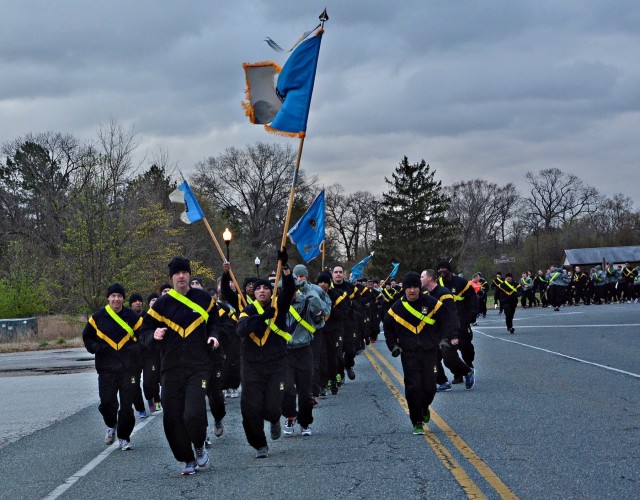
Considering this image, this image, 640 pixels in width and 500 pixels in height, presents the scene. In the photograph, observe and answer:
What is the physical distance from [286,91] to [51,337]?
97.4 ft

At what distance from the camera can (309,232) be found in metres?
13.8

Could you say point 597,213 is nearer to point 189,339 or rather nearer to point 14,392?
point 14,392

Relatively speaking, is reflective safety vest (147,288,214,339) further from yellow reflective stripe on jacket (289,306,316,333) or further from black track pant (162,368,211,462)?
yellow reflective stripe on jacket (289,306,316,333)

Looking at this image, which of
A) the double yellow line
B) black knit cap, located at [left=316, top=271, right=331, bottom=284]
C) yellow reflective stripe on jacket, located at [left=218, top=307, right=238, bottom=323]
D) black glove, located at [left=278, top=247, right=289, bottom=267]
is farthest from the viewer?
black knit cap, located at [left=316, top=271, right=331, bottom=284]

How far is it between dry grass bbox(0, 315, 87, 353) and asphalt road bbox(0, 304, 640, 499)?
1925cm

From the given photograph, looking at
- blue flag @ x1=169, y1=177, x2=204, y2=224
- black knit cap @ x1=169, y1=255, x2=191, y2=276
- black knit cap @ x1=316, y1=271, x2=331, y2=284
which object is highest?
blue flag @ x1=169, y1=177, x2=204, y2=224

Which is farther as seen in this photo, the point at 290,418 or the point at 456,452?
the point at 290,418

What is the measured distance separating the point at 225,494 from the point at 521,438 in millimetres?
3389

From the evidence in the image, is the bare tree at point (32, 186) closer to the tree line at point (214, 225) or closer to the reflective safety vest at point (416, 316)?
the tree line at point (214, 225)

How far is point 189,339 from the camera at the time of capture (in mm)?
8453

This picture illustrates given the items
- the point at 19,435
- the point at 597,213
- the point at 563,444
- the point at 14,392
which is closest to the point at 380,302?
the point at 14,392

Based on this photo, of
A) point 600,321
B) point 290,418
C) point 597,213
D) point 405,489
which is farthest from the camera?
point 597,213

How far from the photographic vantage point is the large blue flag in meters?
10.7

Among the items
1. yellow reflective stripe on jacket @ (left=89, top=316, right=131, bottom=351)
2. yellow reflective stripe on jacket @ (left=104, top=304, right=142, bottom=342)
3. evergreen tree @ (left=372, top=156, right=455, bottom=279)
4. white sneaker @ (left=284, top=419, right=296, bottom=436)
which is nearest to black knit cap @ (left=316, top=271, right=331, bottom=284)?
white sneaker @ (left=284, top=419, right=296, bottom=436)
